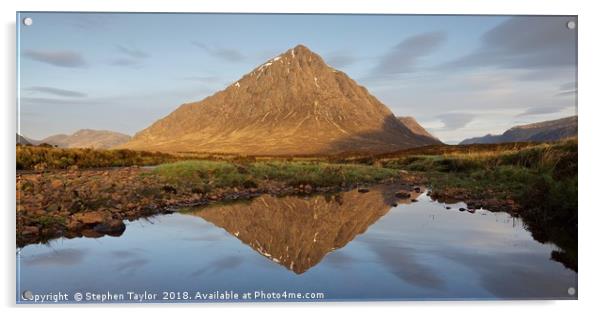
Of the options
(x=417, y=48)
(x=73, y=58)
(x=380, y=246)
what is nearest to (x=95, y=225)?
(x=73, y=58)

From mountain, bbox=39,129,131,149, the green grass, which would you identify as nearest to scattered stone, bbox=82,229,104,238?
mountain, bbox=39,129,131,149

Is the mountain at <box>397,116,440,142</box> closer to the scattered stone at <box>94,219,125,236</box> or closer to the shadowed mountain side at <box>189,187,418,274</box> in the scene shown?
the shadowed mountain side at <box>189,187,418,274</box>

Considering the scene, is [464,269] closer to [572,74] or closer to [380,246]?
[380,246]

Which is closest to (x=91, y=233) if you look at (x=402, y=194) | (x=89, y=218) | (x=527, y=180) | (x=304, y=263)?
(x=89, y=218)

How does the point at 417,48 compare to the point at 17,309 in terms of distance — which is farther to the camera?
the point at 417,48

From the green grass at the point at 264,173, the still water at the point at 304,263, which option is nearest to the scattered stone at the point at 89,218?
the still water at the point at 304,263

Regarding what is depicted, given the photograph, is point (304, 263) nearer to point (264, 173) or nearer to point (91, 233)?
point (91, 233)

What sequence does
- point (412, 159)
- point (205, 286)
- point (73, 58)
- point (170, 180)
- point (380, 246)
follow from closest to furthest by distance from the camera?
point (205, 286), point (380, 246), point (73, 58), point (170, 180), point (412, 159)
